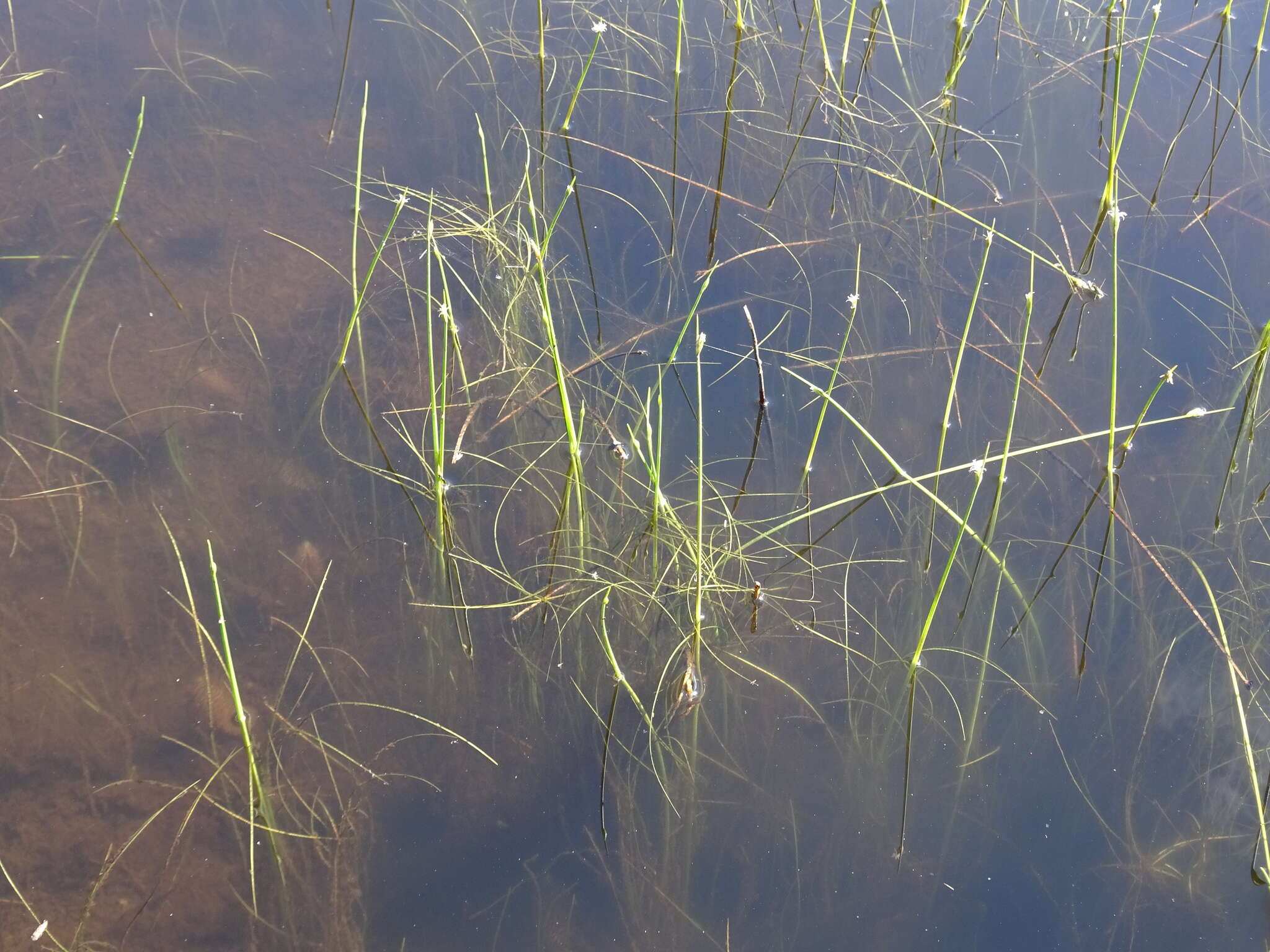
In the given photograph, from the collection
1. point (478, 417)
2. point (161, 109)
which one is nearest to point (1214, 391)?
point (478, 417)

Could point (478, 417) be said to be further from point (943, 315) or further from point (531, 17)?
point (531, 17)

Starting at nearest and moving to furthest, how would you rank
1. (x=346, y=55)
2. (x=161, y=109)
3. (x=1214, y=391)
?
(x=1214, y=391), (x=161, y=109), (x=346, y=55)

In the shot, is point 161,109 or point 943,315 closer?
point 943,315

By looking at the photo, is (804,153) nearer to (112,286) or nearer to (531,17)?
(531,17)

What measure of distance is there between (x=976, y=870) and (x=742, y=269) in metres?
1.18

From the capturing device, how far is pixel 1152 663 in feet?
5.00

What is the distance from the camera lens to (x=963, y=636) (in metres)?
1.53

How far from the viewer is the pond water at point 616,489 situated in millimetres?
1311

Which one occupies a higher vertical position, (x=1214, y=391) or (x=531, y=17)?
(x=531, y=17)

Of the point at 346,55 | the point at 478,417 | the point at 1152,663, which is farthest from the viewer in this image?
the point at 346,55

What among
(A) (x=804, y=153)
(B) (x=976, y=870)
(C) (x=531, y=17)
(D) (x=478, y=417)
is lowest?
(B) (x=976, y=870)

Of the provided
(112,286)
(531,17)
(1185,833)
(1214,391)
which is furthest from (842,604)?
(531,17)

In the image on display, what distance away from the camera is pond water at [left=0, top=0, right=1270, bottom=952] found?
4.30 ft

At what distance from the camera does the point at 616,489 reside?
1.61 m
